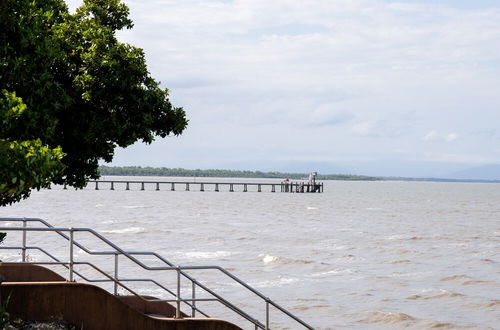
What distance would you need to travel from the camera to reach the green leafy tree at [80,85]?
14766 millimetres

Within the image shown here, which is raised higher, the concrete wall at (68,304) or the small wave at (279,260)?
the concrete wall at (68,304)

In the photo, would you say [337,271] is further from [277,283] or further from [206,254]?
[206,254]

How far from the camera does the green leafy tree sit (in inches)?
581

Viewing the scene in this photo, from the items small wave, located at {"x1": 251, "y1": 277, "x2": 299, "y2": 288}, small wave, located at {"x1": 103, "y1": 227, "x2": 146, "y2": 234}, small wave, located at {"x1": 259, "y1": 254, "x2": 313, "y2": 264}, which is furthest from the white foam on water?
small wave, located at {"x1": 103, "y1": 227, "x2": 146, "y2": 234}

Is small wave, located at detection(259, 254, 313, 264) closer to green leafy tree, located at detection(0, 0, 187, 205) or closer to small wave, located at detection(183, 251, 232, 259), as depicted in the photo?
small wave, located at detection(183, 251, 232, 259)

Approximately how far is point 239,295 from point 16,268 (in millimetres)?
15454

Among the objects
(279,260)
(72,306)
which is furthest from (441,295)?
(72,306)

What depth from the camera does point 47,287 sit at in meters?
11.3

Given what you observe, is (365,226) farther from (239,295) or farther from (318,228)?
(239,295)

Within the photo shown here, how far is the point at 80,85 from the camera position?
58.3 feet

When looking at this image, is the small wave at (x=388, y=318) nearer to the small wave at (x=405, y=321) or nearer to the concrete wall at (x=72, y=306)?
the small wave at (x=405, y=321)

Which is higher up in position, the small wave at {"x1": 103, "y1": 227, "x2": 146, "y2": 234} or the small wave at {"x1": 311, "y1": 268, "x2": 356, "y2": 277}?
the small wave at {"x1": 103, "y1": 227, "x2": 146, "y2": 234}

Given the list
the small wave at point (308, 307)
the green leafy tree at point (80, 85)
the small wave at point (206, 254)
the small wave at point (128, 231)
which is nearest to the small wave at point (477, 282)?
the small wave at point (308, 307)

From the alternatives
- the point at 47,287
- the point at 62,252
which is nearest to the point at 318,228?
the point at 62,252
